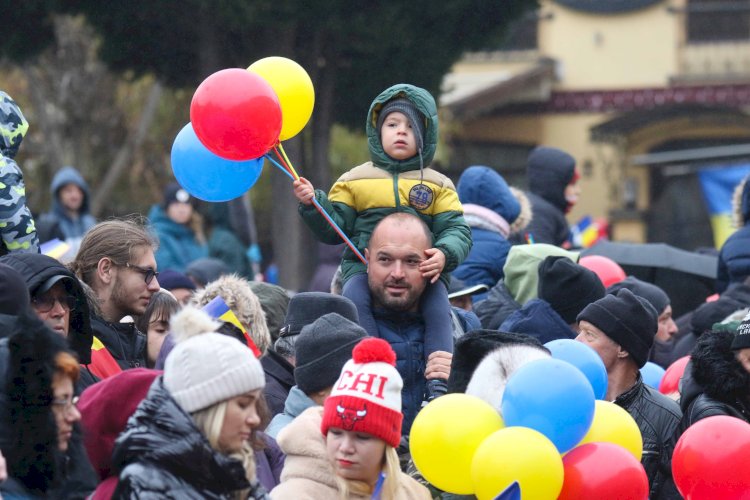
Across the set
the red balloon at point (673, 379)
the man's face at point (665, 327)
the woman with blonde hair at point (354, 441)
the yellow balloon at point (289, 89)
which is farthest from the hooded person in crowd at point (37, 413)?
the man's face at point (665, 327)

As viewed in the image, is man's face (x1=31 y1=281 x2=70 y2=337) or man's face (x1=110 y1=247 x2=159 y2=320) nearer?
man's face (x1=31 y1=281 x2=70 y2=337)

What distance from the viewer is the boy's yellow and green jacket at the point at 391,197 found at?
6176 millimetres

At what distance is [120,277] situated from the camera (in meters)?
6.25

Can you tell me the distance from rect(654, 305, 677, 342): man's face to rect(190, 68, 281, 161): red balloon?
3.08 m

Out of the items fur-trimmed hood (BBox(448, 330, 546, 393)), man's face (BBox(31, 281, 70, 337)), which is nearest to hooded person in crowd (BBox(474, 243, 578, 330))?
fur-trimmed hood (BBox(448, 330, 546, 393))

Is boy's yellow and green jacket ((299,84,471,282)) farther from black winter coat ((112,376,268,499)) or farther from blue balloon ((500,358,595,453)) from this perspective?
black winter coat ((112,376,268,499))

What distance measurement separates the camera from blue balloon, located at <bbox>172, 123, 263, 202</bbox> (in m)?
6.36

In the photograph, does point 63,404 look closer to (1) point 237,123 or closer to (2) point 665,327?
(1) point 237,123

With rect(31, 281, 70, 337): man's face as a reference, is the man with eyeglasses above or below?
below

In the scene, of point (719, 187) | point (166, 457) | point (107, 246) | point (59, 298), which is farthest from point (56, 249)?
point (719, 187)

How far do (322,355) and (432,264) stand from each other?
81cm

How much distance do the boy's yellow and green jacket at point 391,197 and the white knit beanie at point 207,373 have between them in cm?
198

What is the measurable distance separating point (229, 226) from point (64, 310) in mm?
7028

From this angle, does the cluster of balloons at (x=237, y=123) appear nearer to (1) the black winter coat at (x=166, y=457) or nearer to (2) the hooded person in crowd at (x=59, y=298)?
(2) the hooded person in crowd at (x=59, y=298)
